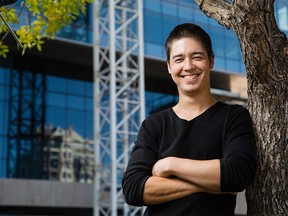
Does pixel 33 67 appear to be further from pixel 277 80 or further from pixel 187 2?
pixel 277 80

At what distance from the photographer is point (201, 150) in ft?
8.88

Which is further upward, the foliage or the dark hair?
the foliage

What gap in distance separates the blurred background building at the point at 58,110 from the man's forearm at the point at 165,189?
21.1 metres

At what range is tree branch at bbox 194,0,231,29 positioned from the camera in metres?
3.20

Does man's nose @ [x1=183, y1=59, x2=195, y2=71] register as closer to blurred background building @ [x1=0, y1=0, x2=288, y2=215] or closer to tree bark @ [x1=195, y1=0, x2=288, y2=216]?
tree bark @ [x1=195, y1=0, x2=288, y2=216]

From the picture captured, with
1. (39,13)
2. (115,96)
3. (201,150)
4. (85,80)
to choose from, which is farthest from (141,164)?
(85,80)

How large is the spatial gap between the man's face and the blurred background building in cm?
2108

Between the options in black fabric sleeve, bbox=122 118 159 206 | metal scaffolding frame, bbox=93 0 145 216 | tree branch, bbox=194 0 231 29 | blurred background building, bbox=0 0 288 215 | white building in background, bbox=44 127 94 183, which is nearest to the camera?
black fabric sleeve, bbox=122 118 159 206

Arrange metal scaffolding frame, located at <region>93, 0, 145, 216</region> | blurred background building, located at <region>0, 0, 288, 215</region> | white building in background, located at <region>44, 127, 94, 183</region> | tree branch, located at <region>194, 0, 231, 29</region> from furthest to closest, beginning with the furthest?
1. white building in background, located at <region>44, 127, 94, 183</region>
2. blurred background building, located at <region>0, 0, 288, 215</region>
3. metal scaffolding frame, located at <region>93, 0, 145, 216</region>
4. tree branch, located at <region>194, 0, 231, 29</region>

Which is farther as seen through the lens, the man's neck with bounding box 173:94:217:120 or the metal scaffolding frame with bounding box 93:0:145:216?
the metal scaffolding frame with bounding box 93:0:145:216

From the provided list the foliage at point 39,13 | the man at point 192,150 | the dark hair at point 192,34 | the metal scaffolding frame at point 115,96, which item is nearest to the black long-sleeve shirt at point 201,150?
the man at point 192,150

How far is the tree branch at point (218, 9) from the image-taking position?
10.5 feet

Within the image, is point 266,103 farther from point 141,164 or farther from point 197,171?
point 141,164

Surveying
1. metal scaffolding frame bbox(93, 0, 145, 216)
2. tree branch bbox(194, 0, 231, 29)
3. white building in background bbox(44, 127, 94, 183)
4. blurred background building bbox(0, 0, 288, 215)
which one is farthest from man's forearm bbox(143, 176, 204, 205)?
white building in background bbox(44, 127, 94, 183)
